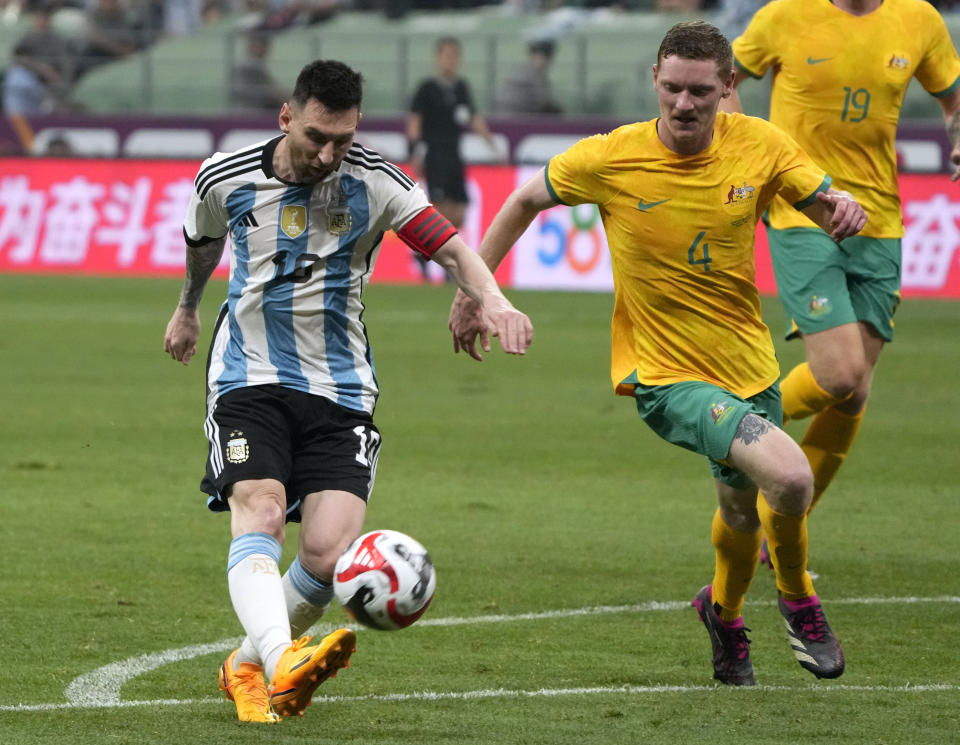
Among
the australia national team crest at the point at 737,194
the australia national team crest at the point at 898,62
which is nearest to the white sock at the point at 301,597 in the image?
the australia national team crest at the point at 737,194

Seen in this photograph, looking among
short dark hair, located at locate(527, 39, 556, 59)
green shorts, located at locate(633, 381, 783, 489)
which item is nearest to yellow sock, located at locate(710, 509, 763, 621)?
green shorts, located at locate(633, 381, 783, 489)

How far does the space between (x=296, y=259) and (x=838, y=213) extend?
1.63m

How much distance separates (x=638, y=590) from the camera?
6598mm

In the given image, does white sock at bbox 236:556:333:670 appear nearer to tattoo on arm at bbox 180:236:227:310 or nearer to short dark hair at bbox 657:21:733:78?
tattoo on arm at bbox 180:236:227:310

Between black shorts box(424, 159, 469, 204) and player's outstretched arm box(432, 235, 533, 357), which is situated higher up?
player's outstretched arm box(432, 235, 533, 357)

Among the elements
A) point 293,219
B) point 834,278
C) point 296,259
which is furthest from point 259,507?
point 834,278

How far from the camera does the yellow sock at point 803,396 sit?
22.4 feet

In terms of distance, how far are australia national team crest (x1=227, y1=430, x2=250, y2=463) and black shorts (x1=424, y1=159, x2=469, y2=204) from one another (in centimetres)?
1397

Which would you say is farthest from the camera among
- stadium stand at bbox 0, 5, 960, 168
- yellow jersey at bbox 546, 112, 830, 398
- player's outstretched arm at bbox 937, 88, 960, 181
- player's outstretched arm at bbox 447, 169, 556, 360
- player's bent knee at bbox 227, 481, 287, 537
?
stadium stand at bbox 0, 5, 960, 168

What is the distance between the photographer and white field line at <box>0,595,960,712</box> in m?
4.93

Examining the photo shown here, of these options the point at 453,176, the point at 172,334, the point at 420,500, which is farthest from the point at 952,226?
the point at 172,334

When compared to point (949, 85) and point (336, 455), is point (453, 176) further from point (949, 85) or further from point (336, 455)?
point (336, 455)

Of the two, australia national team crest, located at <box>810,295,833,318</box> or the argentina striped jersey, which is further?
australia national team crest, located at <box>810,295,833,318</box>

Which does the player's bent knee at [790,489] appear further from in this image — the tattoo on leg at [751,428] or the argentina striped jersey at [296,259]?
the argentina striped jersey at [296,259]
